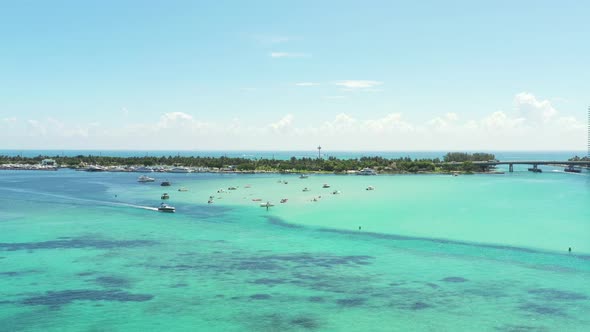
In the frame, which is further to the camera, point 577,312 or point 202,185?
point 202,185

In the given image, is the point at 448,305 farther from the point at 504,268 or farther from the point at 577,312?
the point at 504,268

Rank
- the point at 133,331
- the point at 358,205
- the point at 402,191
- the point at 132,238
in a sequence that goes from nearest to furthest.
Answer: the point at 133,331 < the point at 132,238 < the point at 358,205 < the point at 402,191

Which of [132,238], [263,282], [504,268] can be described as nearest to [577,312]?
[504,268]

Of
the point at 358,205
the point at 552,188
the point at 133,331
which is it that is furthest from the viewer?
the point at 552,188

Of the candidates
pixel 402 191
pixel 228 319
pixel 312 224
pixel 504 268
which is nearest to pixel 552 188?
pixel 402 191

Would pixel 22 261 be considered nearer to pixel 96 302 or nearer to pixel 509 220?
pixel 96 302

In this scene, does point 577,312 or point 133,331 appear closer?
point 133,331
